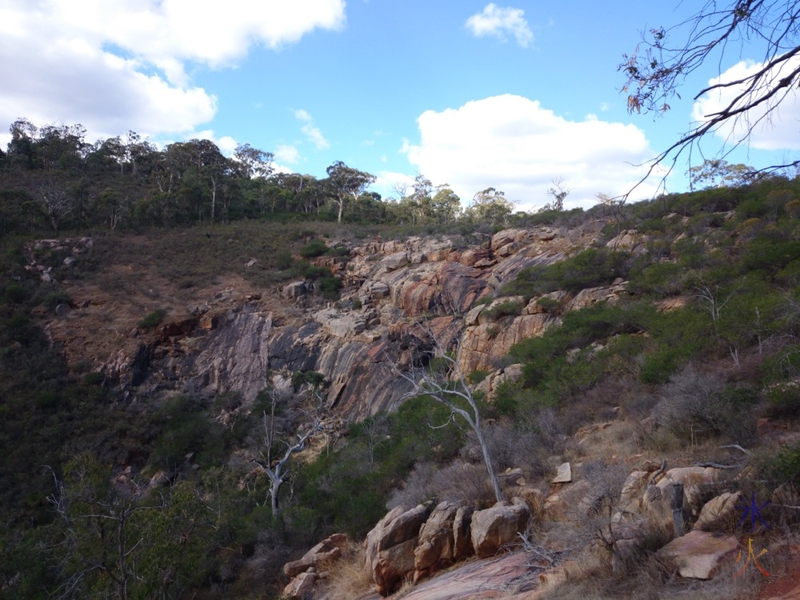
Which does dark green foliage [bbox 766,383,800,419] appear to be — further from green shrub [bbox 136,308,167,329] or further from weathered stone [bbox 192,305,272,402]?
green shrub [bbox 136,308,167,329]

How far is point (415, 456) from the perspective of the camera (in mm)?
13227

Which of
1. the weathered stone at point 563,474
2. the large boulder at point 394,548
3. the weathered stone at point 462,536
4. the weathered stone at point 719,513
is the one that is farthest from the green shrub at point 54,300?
the weathered stone at point 719,513

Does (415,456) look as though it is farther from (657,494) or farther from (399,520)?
(657,494)

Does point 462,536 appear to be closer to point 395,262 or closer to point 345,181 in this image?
point 395,262

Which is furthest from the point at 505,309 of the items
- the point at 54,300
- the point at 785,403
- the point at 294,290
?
the point at 54,300

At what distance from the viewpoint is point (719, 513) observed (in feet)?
15.9

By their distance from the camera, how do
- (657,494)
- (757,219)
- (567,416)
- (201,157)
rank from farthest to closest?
1. (201,157)
2. (757,219)
3. (567,416)
4. (657,494)

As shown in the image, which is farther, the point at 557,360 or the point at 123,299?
the point at 123,299

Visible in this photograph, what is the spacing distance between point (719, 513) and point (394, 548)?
14.6 feet

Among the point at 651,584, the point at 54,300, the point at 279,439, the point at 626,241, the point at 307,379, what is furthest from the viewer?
the point at 54,300

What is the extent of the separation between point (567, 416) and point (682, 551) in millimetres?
7607

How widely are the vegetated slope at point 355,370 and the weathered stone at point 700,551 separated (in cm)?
52

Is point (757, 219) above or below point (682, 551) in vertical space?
above

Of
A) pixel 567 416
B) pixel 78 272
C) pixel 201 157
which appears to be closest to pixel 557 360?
pixel 567 416
